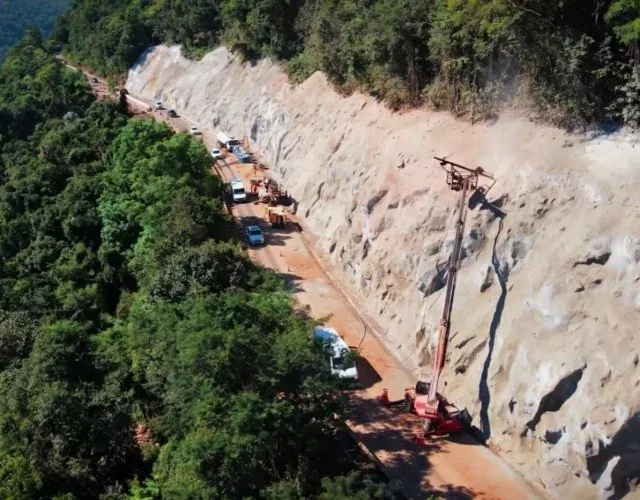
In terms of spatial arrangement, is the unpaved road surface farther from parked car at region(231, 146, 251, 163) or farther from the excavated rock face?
parked car at region(231, 146, 251, 163)

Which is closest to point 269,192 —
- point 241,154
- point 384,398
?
point 241,154

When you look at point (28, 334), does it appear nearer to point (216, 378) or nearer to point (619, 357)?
point (216, 378)

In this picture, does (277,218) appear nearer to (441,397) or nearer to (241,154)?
(241,154)

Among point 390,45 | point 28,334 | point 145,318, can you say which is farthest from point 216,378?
point 390,45

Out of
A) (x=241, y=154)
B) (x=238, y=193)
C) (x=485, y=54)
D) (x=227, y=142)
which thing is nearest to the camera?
(x=485, y=54)

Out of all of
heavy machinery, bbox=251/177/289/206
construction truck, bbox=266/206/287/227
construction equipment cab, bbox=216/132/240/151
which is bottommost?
construction truck, bbox=266/206/287/227

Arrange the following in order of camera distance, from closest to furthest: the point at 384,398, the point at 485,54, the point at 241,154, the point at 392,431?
the point at 392,431, the point at 384,398, the point at 485,54, the point at 241,154

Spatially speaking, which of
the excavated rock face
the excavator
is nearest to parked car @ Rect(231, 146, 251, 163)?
the excavated rock face
